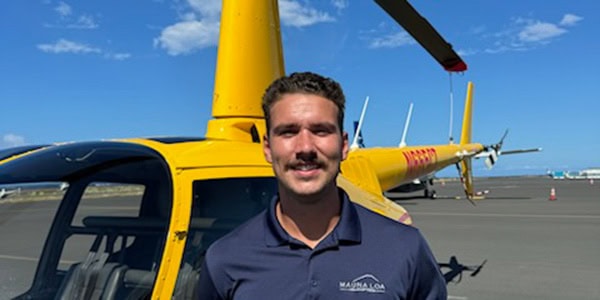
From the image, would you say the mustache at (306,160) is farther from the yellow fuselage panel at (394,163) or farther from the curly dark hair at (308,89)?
the yellow fuselage panel at (394,163)

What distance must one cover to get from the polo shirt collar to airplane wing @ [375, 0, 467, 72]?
3798 mm

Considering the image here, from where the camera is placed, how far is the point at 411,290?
53.6 inches

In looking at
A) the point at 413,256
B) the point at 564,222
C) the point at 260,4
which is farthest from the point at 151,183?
the point at 564,222

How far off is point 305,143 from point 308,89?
166mm

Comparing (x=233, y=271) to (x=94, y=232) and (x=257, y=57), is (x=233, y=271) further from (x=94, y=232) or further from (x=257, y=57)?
(x=257, y=57)

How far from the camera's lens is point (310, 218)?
4.74ft

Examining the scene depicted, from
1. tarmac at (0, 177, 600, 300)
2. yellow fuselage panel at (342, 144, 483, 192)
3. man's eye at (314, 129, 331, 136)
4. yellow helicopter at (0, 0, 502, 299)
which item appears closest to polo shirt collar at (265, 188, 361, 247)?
man's eye at (314, 129, 331, 136)

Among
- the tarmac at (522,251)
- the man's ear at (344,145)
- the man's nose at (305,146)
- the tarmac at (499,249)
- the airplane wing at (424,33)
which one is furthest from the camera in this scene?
the tarmac at (522,251)

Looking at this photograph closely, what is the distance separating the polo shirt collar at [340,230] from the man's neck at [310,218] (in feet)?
0.09

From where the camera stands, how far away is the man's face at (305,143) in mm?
1405

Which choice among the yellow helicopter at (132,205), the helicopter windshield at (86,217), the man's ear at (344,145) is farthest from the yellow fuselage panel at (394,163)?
the man's ear at (344,145)

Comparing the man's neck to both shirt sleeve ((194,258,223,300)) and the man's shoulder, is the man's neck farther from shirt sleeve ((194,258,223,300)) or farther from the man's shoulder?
shirt sleeve ((194,258,223,300))

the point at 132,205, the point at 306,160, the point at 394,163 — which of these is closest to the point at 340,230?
the point at 306,160

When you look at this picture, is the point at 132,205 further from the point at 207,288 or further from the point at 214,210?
the point at 207,288
